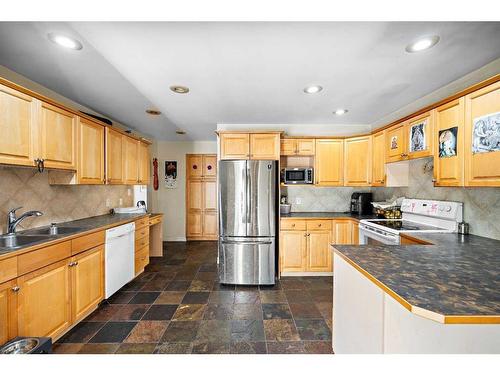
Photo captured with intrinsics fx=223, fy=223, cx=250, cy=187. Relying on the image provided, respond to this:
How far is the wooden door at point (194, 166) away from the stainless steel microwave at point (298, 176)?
8.80ft

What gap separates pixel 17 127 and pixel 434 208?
386cm

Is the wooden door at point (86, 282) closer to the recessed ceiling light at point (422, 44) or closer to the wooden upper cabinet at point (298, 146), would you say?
the wooden upper cabinet at point (298, 146)

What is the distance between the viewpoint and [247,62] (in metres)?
1.79

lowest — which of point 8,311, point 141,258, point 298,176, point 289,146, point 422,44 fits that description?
point 141,258

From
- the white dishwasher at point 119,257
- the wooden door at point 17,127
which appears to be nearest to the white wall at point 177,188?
the white dishwasher at point 119,257

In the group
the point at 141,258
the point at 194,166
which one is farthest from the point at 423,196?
the point at 194,166

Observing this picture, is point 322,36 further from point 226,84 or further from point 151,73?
point 151,73

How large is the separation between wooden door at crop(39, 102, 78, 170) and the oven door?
3288mm

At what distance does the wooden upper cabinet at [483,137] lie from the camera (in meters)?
1.50

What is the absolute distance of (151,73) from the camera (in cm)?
198

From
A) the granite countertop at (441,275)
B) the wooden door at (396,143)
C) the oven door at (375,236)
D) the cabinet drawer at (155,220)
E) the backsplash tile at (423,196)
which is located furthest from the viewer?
the cabinet drawer at (155,220)

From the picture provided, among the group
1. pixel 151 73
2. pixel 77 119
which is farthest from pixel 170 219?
pixel 151 73

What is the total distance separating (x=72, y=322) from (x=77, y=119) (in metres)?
1.95

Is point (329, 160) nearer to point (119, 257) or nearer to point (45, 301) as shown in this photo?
point (119, 257)
